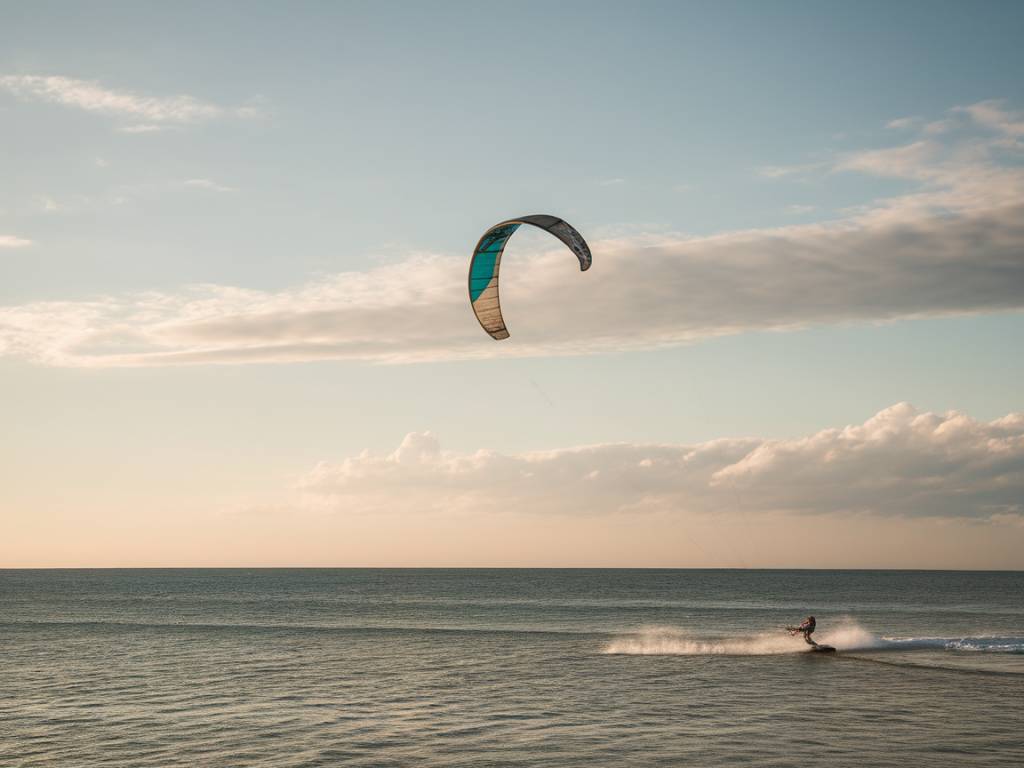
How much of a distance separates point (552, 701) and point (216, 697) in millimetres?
9513

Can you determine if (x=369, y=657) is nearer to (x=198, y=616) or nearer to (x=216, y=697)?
(x=216, y=697)

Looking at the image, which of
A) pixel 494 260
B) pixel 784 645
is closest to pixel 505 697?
pixel 494 260

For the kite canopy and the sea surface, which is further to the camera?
the kite canopy

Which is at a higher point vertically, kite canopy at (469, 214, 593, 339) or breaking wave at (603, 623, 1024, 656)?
kite canopy at (469, 214, 593, 339)

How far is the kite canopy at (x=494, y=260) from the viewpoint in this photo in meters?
21.6

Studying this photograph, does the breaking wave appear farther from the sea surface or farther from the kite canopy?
the kite canopy

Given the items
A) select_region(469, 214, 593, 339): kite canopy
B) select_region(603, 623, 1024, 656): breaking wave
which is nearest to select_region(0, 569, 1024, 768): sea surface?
select_region(603, 623, 1024, 656): breaking wave

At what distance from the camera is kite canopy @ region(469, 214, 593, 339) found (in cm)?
2158

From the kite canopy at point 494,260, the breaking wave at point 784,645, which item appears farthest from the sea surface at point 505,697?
the kite canopy at point 494,260

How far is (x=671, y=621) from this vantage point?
55438mm

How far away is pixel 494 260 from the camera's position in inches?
898

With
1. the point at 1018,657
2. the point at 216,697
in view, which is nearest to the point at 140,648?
the point at 216,697

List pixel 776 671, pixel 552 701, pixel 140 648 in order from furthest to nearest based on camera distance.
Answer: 1. pixel 140 648
2. pixel 776 671
3. pixel 552 701

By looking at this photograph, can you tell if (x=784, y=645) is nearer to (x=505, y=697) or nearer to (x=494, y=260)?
(x=505, y=697)
